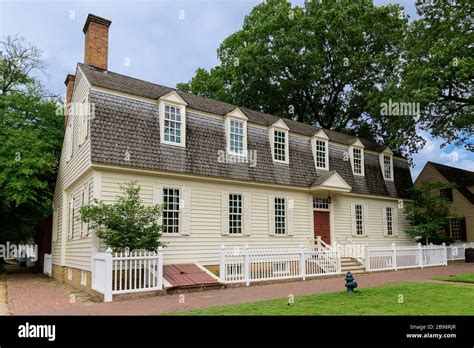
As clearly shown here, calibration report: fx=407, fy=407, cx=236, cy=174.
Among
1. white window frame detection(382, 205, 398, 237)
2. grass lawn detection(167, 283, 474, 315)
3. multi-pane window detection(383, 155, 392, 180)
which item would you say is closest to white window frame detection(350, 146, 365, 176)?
multi-pane window detection(383, 155, 392, 180)

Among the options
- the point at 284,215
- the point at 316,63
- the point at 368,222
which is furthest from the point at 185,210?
the point at 316,63

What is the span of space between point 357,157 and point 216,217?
10.7m

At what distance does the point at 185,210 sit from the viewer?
1523 centimetres

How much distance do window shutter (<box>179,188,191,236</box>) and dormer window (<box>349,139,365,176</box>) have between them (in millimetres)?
11128

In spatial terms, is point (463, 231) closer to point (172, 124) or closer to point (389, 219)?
point (389, 219)

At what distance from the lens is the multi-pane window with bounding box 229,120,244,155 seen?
17750 millimetres

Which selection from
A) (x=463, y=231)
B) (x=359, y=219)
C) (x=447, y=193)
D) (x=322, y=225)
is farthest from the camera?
(x=447, y=193)

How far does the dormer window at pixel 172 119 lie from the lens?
1553cm

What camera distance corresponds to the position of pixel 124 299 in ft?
36.2

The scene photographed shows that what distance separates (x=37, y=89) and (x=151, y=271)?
2128 cm

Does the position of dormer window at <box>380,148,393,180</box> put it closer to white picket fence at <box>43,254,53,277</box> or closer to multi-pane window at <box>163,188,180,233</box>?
multi-pane window at <box>163,188,180,233</box>

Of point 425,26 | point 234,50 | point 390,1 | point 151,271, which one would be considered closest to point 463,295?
point 151,271

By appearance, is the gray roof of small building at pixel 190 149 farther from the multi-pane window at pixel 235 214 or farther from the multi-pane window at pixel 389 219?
the multi-pane window at pixel 389 219
